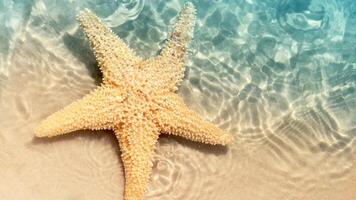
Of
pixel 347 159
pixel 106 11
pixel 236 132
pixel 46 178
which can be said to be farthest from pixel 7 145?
pixel 347 159

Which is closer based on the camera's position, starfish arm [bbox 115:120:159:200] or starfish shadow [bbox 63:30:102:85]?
starfish arm [bbox 115:120:159:200]

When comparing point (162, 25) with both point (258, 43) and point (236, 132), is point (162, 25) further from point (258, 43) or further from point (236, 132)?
point (236, 132)

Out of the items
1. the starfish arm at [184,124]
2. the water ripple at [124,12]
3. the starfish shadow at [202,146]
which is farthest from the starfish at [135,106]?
the water ripple at [124,12]

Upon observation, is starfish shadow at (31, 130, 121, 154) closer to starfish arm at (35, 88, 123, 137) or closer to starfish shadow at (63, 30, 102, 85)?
starfish arm at (35, 88, 123, 137)

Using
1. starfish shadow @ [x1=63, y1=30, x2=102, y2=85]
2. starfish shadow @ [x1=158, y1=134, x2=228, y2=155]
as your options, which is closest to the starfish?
starfish shadow @ [x1=158, y1=134, x2=228, y2=155]

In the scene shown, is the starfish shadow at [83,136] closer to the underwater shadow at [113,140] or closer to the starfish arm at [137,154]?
the underwater shadow at [113,140]

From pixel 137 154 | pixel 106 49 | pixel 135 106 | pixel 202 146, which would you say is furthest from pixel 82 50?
pixel 202 146
